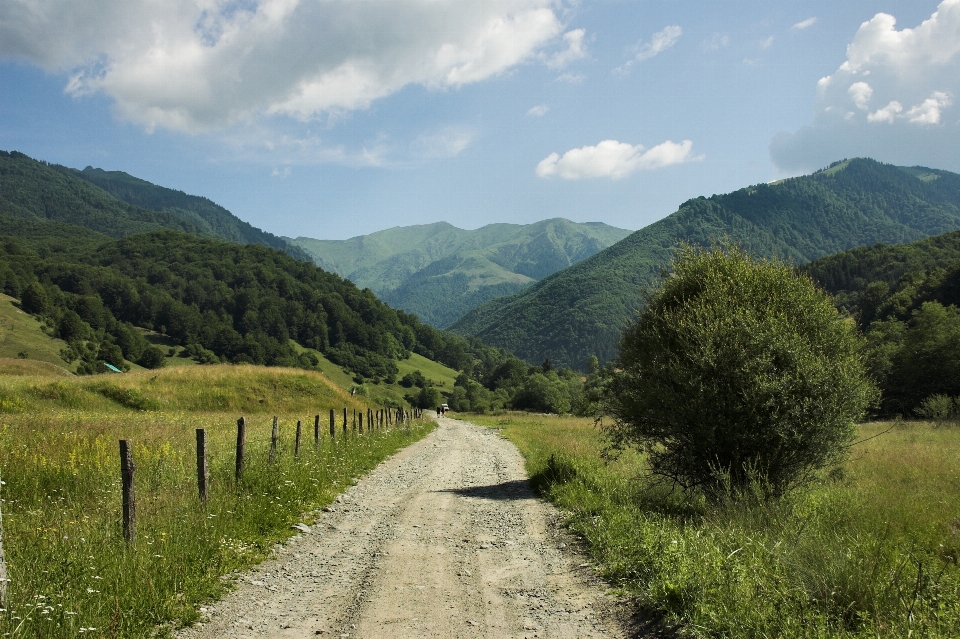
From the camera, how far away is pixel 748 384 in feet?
37.7

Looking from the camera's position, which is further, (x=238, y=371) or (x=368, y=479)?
(x=238, y=371)

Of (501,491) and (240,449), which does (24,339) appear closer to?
(240,449)

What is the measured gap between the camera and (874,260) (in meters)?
144

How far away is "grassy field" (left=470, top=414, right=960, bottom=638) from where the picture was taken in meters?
5.24

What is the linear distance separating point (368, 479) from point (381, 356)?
176 metres

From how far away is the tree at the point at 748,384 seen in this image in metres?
11.5

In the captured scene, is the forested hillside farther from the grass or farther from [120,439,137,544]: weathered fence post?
[120,439,137,544]: weathered fence post

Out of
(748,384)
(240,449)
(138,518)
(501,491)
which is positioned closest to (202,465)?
(138,518)

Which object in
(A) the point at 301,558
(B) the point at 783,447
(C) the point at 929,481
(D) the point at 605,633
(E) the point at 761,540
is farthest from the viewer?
(C) the point at 929,481

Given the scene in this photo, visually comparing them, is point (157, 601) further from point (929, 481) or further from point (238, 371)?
point (238, 371)

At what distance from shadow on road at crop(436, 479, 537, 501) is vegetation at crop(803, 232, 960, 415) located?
8.41m

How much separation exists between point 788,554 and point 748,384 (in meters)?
5.36

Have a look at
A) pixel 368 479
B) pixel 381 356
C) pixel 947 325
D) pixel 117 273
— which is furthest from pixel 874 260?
pixel 117 273

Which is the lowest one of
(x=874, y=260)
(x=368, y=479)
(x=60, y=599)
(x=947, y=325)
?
(x=368, y=479)
